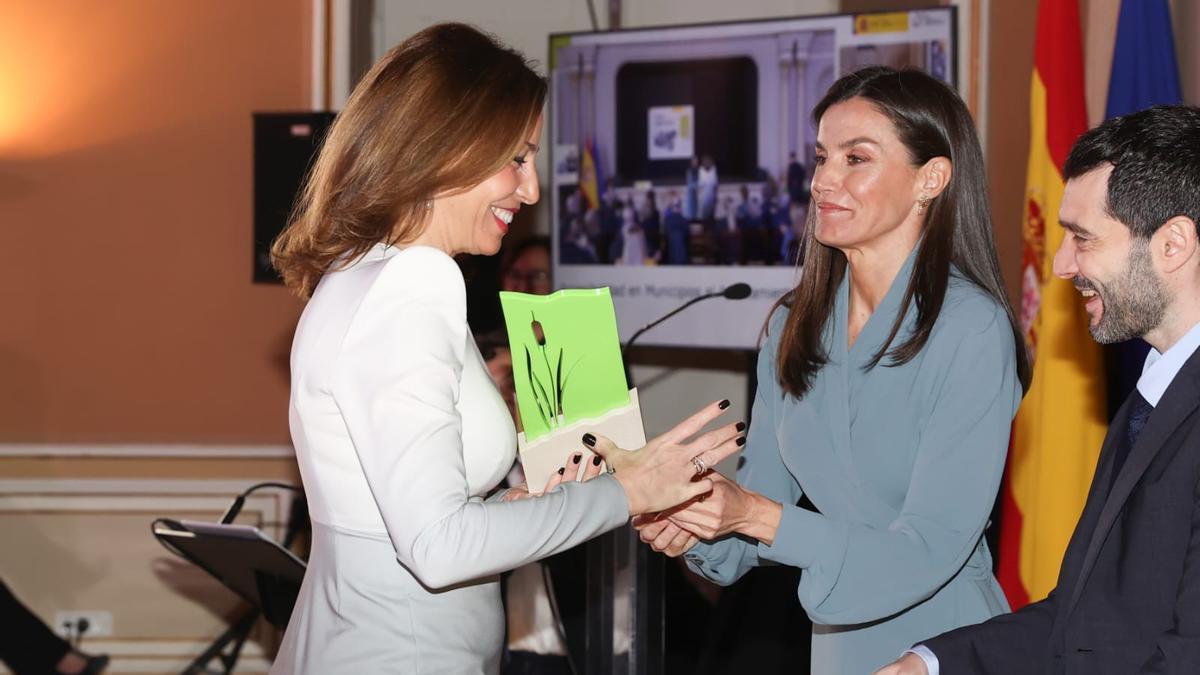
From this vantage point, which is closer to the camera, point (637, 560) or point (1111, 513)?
point (1111, 513)

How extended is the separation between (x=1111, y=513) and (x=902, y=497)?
1.30ft

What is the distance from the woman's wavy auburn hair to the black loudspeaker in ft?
9.19

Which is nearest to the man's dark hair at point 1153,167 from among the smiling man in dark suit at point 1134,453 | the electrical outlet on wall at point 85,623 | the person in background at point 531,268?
the smiling man in dark suit at point 1134,453

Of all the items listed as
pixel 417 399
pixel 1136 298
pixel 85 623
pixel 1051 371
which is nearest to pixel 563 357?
pixel 417 399

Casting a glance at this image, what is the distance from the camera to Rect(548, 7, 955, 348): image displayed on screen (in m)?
4.44

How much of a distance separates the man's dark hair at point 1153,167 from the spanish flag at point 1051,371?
6.30 ft

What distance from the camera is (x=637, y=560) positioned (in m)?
2.54

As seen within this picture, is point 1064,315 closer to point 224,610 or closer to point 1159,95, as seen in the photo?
point 1159,95

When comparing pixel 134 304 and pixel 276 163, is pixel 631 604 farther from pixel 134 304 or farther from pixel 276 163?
pixel 134 304

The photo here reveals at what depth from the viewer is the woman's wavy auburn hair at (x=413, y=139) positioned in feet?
5.25

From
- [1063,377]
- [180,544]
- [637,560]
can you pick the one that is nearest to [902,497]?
[637,560]

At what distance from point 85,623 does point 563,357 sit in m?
4.05

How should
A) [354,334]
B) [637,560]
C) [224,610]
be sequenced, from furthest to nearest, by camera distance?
[224,610]
[637,560]
[354,334]

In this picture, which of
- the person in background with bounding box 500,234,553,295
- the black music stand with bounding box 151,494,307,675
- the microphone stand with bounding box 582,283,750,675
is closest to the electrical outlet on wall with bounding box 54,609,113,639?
the black music stand with bounding box 151,494,307,675
